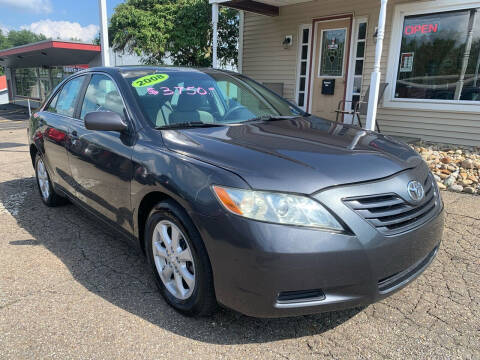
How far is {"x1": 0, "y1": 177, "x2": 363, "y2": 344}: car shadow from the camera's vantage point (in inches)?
91.8

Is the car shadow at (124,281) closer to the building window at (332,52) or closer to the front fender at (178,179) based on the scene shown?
the front fender at (178,179)

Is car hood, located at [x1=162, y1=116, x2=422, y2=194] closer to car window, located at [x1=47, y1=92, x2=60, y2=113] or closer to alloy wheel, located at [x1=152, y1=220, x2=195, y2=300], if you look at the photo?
alloy wheel, located at [x1=152, y1=220, x2=195, y2=300]

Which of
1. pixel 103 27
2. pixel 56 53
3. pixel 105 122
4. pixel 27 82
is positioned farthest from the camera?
pixel 27 82

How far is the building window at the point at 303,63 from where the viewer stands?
9336mm

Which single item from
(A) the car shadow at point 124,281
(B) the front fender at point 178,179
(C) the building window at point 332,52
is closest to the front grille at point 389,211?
(B) the front fender at point 178,179

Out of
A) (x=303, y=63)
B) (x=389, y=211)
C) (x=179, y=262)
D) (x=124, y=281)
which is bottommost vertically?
(x=124, y=281)

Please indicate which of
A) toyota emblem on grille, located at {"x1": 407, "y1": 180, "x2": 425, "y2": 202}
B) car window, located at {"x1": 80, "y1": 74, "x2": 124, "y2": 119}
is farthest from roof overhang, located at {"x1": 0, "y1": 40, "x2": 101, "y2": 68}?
toyota emblem on grille, located at {"x1": 407, "y1": 180, "x2": 425, "y2": 202}

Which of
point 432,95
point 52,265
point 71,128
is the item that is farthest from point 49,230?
point 432,95

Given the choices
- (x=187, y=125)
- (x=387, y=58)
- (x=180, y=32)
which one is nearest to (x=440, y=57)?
(x=387, y=58)

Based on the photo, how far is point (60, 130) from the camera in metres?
3.82

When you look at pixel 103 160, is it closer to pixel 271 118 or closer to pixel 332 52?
pixel 271 118

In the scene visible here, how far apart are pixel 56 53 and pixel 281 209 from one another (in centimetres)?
1806

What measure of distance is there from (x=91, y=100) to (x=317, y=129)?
2043 mm

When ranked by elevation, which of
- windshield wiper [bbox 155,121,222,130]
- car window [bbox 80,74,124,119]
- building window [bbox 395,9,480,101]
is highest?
building window [bbox 395,9,480,101]
